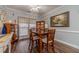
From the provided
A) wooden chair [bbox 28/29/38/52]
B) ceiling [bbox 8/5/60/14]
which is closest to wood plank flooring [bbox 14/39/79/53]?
wooden chair [bbox 28/29/38/52]

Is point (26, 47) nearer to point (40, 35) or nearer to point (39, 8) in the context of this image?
point (40, 35)

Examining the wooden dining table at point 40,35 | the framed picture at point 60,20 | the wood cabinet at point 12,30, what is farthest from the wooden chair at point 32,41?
the framed picture at point 60,20

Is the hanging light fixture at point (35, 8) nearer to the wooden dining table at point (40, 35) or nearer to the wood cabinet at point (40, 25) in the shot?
the wood cabinet at point (40, 25)

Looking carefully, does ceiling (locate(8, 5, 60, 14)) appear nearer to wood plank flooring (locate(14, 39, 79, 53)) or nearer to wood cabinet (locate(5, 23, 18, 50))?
wood cabinet (locate(5, 23, 18, 50))

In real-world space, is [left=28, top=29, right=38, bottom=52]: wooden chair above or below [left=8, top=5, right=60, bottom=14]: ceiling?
below

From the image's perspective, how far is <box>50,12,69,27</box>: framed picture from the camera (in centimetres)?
140

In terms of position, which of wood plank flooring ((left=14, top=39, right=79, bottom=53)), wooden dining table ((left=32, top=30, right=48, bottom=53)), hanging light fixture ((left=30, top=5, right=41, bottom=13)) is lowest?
wood plank flooring ((left=14, top=39, right=79, bottom=53))

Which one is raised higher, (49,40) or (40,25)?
(40,25)

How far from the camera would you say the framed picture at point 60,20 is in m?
1.40

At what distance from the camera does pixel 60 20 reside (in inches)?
57.9

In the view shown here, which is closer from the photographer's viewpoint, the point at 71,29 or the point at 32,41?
the point at 71,29

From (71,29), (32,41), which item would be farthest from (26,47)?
(71,29)
